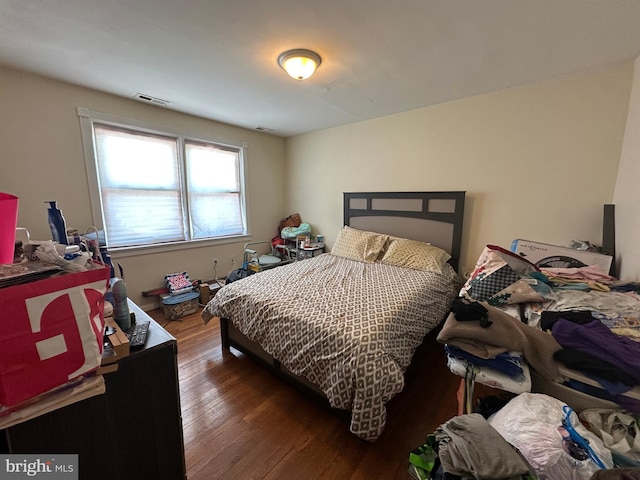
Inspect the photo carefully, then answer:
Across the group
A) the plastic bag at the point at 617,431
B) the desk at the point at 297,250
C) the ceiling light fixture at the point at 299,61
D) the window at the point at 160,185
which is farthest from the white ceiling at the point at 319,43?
the desk at the point at 297,250

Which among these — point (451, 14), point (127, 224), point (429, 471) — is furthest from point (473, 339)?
point (127, 224)

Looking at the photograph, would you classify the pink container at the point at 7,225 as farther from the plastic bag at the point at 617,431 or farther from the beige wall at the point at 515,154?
the beige wall at the point at 515,154

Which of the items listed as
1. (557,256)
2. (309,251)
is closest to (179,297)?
(309,251)

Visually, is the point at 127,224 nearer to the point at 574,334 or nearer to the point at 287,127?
the point at 287,127

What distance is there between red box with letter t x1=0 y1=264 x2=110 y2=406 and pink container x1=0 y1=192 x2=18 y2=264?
219mm

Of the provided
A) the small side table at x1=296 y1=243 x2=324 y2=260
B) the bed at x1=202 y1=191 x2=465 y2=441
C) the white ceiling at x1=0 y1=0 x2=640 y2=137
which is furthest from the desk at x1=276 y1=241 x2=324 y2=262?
the white ceiling at x1=0 y1=0 x2=640 y2=137

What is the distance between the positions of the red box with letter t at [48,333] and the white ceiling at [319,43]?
160 cm

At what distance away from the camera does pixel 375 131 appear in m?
3.23

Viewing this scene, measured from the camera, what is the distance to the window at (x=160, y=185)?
262cm

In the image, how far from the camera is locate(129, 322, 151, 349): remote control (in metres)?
0.88

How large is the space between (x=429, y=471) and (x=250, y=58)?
99.4 inches

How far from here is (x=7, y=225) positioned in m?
0.68

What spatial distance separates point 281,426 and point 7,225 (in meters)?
1.59

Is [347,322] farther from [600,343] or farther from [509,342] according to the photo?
[600,343]
